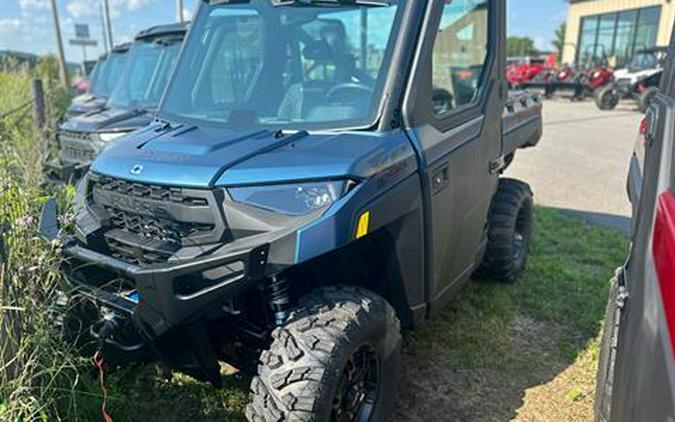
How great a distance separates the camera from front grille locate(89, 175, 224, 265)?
247 centimetres

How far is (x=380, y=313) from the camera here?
269cm

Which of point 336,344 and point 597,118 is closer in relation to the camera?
point 336,344

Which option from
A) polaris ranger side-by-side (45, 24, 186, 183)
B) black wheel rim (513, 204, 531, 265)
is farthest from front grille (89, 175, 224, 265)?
black wheel rim (513, 204, 531, 265)

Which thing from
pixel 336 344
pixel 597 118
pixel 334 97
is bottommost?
pixel 597 118

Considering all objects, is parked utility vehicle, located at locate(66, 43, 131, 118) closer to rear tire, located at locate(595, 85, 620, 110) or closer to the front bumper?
the front bumper

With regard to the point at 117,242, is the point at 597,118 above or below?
below

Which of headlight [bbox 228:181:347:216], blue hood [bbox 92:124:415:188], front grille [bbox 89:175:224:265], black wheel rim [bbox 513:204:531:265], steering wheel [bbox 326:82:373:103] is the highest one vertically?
steering wheel [bbox 326:82:373:103]

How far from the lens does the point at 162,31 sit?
760 centimetres

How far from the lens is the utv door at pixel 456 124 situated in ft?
9.62

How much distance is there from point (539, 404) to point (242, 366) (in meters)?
1.65

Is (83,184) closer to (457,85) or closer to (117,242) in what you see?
(117,242)

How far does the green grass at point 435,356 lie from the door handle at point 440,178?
1196 millimetres

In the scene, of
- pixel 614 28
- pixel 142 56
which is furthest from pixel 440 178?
pixel 614 28

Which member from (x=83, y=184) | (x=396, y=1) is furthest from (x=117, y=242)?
(x=396, y=1)
